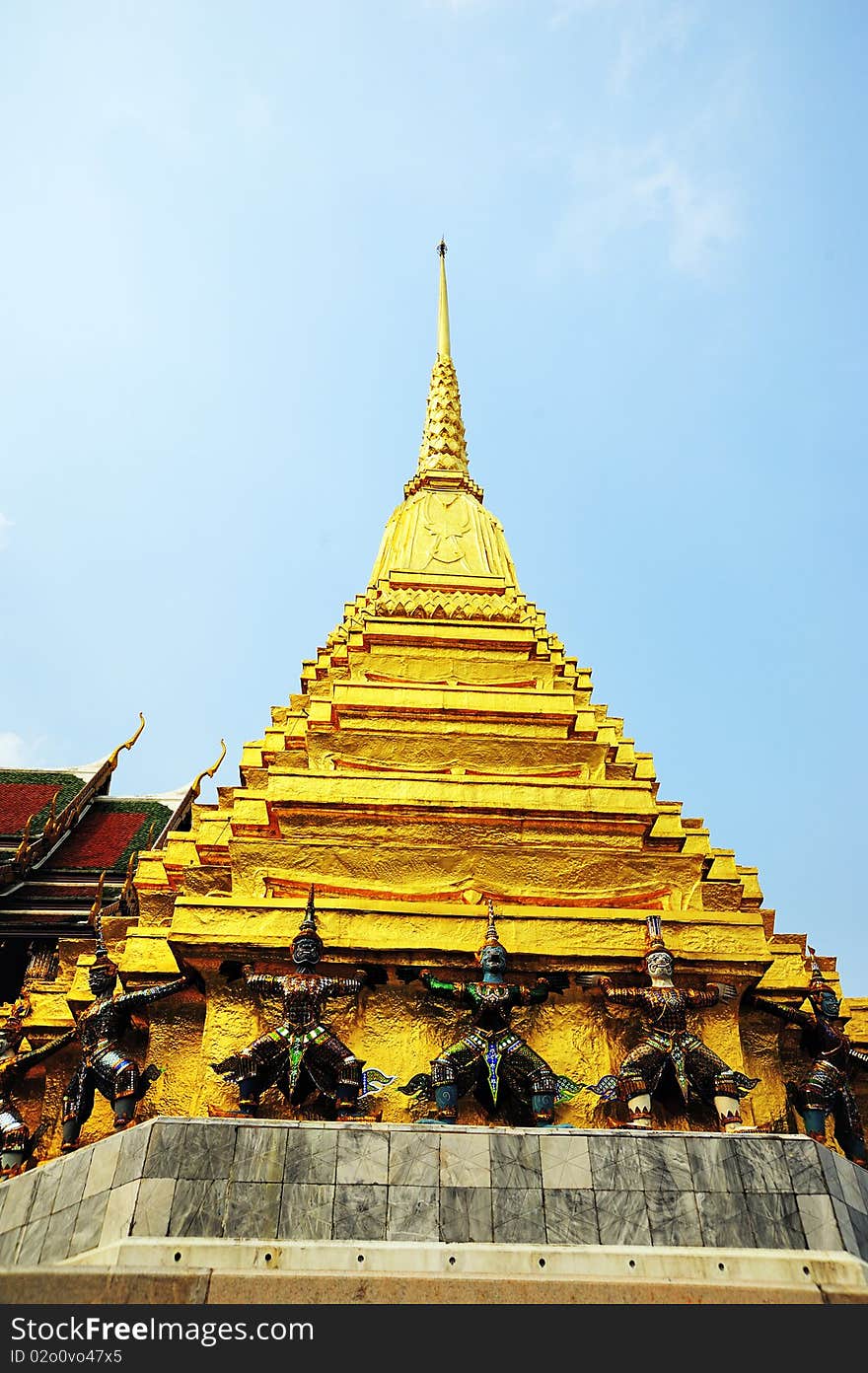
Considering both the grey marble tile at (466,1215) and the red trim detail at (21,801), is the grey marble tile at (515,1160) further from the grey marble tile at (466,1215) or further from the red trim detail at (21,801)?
the red trim detail at (21,801)

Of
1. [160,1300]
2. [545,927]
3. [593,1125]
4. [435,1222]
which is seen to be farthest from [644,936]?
[160,1300]

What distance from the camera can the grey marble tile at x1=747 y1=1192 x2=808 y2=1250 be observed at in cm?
771

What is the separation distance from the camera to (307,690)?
59.3ft

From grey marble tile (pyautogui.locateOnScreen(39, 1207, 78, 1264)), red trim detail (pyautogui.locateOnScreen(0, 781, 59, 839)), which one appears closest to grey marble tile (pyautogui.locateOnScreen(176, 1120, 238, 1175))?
grey marble tile (pyautogui.locateOnScreen(39, 1207, 78, 1264))

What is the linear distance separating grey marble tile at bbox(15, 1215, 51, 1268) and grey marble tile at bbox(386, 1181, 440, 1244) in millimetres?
2631

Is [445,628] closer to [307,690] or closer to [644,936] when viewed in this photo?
[307,690]

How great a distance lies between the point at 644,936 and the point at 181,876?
5.46 m

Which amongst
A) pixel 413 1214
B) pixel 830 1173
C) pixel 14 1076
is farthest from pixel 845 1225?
pixel 14 1076

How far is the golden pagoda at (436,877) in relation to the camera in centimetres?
1098

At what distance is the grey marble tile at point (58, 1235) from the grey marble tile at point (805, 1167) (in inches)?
206

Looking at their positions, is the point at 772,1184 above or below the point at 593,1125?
below

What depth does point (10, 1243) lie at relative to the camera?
8531 mm

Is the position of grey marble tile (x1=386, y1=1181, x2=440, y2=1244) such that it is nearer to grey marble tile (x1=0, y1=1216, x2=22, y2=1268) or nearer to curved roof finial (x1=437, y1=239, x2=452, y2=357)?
grey marble tile (x1=0, y1=1216, x2=22, y2=1268)

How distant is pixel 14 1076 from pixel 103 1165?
4254mm
